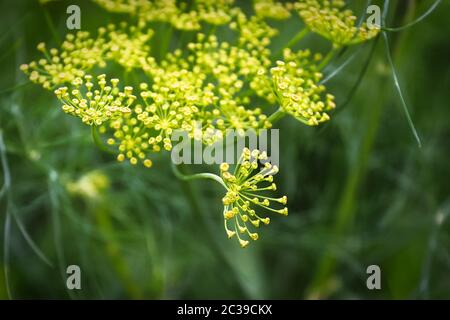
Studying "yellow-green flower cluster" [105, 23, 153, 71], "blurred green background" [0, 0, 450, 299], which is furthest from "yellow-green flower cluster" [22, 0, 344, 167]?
"blurred green background" [0, 0, 450, 299]

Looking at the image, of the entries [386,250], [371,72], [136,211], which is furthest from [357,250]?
[136,211]

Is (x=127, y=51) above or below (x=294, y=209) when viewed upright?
above

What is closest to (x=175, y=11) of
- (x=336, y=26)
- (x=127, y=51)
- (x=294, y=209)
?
(x=127, y=51)

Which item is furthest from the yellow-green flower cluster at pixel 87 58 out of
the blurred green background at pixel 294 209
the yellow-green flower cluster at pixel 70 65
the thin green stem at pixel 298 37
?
the blurred green background at pixel 294 209

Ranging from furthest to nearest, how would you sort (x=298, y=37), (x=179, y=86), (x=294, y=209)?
(x=294, y=209)
(x=298, y=37)
(x=179, y=86)

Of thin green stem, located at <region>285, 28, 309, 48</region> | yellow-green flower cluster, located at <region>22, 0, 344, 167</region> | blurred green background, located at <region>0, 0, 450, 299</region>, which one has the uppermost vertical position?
thin green stem, located at <region>285, 28, 309, 48</region>

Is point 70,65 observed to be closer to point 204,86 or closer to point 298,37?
point 204,86

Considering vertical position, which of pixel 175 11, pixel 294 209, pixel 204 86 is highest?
pixel 175 11

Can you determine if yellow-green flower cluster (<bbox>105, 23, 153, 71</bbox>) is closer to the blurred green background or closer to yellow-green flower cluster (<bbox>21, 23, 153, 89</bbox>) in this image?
yellow-green flower cluster (<bbox>21, 23, 153, 89</bbox>)
